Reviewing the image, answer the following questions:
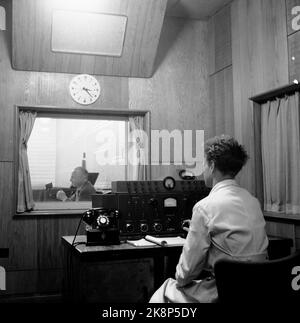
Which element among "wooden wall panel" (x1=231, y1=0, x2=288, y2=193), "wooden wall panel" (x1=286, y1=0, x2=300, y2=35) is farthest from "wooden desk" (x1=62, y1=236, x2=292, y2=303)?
"wooden wall panel" (x1=286, y1=0, x2=300, y2=35)

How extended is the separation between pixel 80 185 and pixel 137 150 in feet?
2.49

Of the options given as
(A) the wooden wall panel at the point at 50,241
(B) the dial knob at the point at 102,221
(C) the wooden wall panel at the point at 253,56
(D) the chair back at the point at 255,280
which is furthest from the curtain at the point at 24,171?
(D) the chair back at the point at 255,280

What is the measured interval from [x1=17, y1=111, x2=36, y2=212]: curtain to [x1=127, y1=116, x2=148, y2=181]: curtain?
1.12 metres

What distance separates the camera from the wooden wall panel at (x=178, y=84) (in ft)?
15.3

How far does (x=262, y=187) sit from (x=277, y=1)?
5.49 ft

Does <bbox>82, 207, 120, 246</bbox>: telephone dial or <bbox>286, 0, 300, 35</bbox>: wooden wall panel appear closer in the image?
<bbox>82, 207, 120, 246</bbox>: telephone dial

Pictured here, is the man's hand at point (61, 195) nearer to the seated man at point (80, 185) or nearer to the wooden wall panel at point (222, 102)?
the seated man at point (80, 185)

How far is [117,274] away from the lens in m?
3.30

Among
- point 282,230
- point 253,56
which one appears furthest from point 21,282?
point 253,56

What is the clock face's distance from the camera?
173 inches

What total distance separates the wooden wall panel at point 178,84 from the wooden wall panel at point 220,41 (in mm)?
129

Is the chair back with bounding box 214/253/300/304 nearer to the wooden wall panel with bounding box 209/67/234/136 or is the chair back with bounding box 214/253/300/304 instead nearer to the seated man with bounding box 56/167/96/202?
the wooden wall panel with bounding box 209/67/234/136

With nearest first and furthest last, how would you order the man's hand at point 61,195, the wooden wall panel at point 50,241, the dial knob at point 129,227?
1. the dial knob at point 129,227
2. the wooden wall panel at point 50,241
3. the man's hand at point 61,195

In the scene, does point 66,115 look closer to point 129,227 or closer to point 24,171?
point 24,171
